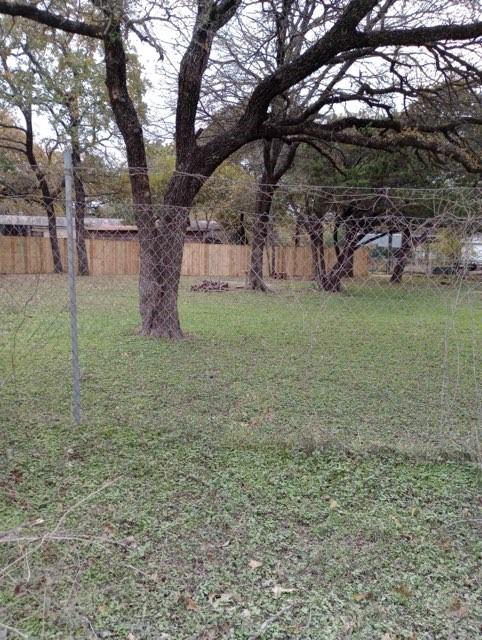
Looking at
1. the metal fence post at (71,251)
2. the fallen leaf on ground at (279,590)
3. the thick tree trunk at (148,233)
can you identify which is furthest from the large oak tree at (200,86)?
the fallen leaf on ground at (279,590)

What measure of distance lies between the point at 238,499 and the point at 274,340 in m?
4.77

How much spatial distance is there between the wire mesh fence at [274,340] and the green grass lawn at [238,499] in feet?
0.13

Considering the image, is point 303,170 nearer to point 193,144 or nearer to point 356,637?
point 193,144

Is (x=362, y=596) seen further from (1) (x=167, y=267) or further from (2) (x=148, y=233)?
(2) (x=148, y=233)

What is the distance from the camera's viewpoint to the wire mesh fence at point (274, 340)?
3.51 meters

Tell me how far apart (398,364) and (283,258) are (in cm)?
192

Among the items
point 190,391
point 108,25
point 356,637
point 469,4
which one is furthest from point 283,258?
point 356,637

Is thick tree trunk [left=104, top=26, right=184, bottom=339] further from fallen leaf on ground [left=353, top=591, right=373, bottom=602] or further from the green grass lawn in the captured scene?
fallen leaf on ground [left=353, top=591, right=373, bottom=602]

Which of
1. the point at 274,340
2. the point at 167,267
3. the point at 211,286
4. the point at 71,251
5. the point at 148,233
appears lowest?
the point at 274,340

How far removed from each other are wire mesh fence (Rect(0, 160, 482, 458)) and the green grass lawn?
1.5 inches

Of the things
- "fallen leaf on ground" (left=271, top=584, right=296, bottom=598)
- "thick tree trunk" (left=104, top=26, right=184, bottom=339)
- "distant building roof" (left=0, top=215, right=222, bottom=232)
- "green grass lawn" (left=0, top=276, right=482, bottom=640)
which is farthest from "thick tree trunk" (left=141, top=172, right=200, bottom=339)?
"fallen leaf on ground" (left=271, top=584, right=296, bottom=598)

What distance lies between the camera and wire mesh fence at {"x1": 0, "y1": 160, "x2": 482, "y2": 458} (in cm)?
351

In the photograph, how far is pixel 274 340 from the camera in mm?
7301

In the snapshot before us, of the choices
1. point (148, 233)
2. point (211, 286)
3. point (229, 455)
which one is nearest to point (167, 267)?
point (148, 233)
